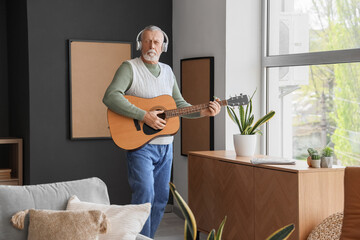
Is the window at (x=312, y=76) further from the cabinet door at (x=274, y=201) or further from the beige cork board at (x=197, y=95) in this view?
the cabinet door at (x=274, y=201)

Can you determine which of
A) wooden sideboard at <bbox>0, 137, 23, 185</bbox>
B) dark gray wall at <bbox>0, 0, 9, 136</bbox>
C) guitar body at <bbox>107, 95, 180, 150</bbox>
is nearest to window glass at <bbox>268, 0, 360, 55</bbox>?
guitar body at <bbox>107, 95, 180, 150</bbox>

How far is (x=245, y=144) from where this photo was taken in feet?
14.3

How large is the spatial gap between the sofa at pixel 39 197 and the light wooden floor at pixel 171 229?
2148mm

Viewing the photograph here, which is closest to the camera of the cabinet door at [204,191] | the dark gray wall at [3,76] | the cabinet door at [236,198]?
the cabinet door at [236,198]

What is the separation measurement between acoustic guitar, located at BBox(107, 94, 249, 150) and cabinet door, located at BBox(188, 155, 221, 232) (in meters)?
0.70

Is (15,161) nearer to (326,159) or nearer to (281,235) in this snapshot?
(326,159)

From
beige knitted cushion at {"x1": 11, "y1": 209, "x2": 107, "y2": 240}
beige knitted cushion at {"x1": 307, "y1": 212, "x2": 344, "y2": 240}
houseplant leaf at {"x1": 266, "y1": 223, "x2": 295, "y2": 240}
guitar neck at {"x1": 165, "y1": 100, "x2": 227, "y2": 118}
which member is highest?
guitar neck at {"x1": 165, "y1": 100, "x2": 227, "y2": 118}

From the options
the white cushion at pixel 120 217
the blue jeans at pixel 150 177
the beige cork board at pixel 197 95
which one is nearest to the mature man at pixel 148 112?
the blue jeans at pixel 150 177

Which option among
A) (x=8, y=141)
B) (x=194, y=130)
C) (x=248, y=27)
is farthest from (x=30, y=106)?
(x=248, y=27)

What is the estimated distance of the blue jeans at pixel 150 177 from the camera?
3.76 m

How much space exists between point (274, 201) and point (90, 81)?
2540mm

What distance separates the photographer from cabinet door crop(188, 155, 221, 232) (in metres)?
4.48

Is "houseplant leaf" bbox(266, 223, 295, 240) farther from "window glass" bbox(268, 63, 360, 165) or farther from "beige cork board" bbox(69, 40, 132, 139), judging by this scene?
"beige cork board" bbox(69, 40, 132, 139)

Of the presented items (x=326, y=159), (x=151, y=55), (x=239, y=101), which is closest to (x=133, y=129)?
(x=151, y=55)
